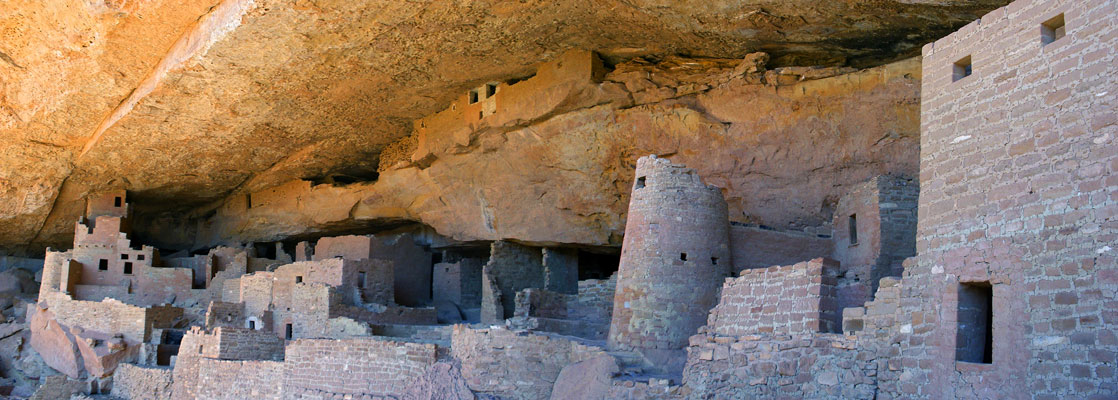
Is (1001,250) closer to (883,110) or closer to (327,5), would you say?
(883,110)

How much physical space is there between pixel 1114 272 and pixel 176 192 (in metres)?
22.3

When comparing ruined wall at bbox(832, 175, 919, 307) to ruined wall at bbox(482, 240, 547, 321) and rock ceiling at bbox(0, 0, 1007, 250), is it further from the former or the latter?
ruined wall at bbox(482, 240, 547, 321)

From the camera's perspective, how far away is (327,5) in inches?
500

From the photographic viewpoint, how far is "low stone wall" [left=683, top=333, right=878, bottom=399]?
26.6 feet

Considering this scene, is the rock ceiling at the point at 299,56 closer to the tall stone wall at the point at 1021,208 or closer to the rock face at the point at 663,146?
the rock face at the point at 663,146

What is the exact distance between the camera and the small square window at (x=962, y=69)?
7672 mm

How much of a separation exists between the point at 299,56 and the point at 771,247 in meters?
7.61

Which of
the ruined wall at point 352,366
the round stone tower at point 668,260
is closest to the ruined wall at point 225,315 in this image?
the ruined wall at point 352,366

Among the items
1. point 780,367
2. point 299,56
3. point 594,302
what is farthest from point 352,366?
point 780,367

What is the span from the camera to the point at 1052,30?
7.01 m

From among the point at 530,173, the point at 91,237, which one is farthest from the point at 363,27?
the point at 91,237

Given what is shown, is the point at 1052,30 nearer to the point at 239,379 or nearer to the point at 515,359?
the point at 515,359

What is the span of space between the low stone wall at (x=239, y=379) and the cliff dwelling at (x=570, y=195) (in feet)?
0.17

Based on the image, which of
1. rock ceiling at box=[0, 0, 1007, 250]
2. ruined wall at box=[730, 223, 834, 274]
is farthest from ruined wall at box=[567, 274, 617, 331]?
rock ceiling at box=[0, 0, 1007, 250]
